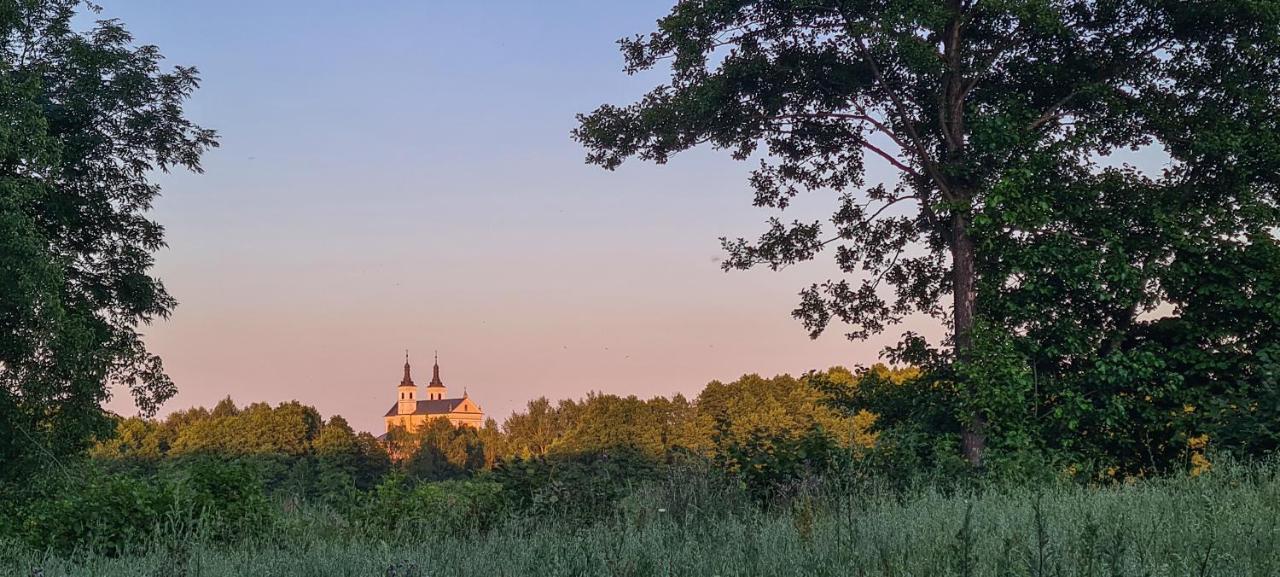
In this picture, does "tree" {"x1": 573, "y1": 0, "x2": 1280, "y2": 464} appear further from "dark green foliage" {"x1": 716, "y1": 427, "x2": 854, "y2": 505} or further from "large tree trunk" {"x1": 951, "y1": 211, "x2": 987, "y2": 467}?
"dark green foliage" {"x1": 716, "y1": 427, "x2": 854, "y2": 505}

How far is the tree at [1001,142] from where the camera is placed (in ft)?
50.0

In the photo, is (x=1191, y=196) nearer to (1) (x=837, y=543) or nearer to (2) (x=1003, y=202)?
(2) (x=1003, y=202)

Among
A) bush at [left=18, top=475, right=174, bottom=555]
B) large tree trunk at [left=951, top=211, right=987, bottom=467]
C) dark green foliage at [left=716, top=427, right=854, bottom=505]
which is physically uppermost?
large tree trunk at [left=951, top=211, right=987, bottom=467]

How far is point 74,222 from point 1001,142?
19.4 meters

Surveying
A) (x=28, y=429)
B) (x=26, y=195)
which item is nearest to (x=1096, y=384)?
(x=26, y=195)

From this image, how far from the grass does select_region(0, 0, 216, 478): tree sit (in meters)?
11.7

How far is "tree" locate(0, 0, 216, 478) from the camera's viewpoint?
62.1ft

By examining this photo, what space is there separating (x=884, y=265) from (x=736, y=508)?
1121cm

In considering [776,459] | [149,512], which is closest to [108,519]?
[149,512]

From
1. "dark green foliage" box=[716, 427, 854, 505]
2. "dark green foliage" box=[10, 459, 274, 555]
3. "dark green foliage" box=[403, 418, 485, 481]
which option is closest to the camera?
"dark green foliage" box=[10, 459, 274, 555]

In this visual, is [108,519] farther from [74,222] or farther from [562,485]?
[74,222]

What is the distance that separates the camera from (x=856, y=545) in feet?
18.9

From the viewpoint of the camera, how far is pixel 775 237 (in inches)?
744

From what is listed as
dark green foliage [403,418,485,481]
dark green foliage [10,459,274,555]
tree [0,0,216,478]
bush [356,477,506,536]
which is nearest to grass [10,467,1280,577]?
bush [356,477,506,536]
